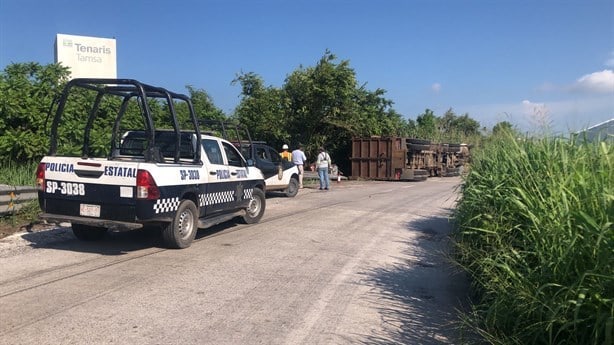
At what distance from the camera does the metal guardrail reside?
30.8 feet

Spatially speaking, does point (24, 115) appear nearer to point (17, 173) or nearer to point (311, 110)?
point (17, 173)

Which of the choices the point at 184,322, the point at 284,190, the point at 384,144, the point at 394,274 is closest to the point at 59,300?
the point at 184,322

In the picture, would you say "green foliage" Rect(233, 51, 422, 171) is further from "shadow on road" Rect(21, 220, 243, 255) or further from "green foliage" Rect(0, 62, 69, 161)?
"shadow on road" Rect(21, 220, 243, 255)

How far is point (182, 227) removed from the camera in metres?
8.44

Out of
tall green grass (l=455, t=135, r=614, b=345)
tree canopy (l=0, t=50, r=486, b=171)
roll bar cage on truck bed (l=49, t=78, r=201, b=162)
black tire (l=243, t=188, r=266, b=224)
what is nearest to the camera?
tall green grass (l=455, t=135, r=614, b=345)

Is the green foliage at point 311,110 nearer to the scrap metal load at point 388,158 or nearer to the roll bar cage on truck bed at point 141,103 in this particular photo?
the scrap metal load at point 388,158

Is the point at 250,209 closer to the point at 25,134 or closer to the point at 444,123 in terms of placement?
the point at 25,134

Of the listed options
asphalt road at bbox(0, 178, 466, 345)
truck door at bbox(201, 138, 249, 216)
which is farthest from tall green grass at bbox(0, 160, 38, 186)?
truck door at bbox(201, 138, 249, 216)

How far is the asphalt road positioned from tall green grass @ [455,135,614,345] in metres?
0.83

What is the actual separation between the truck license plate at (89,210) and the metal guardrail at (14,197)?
263cm

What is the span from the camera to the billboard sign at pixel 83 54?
22.2 meters

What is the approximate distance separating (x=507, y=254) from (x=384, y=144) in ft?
76.4

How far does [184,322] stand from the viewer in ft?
16.5

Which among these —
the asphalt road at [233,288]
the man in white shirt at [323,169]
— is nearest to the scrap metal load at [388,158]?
the man in white shirt at [323,169]
